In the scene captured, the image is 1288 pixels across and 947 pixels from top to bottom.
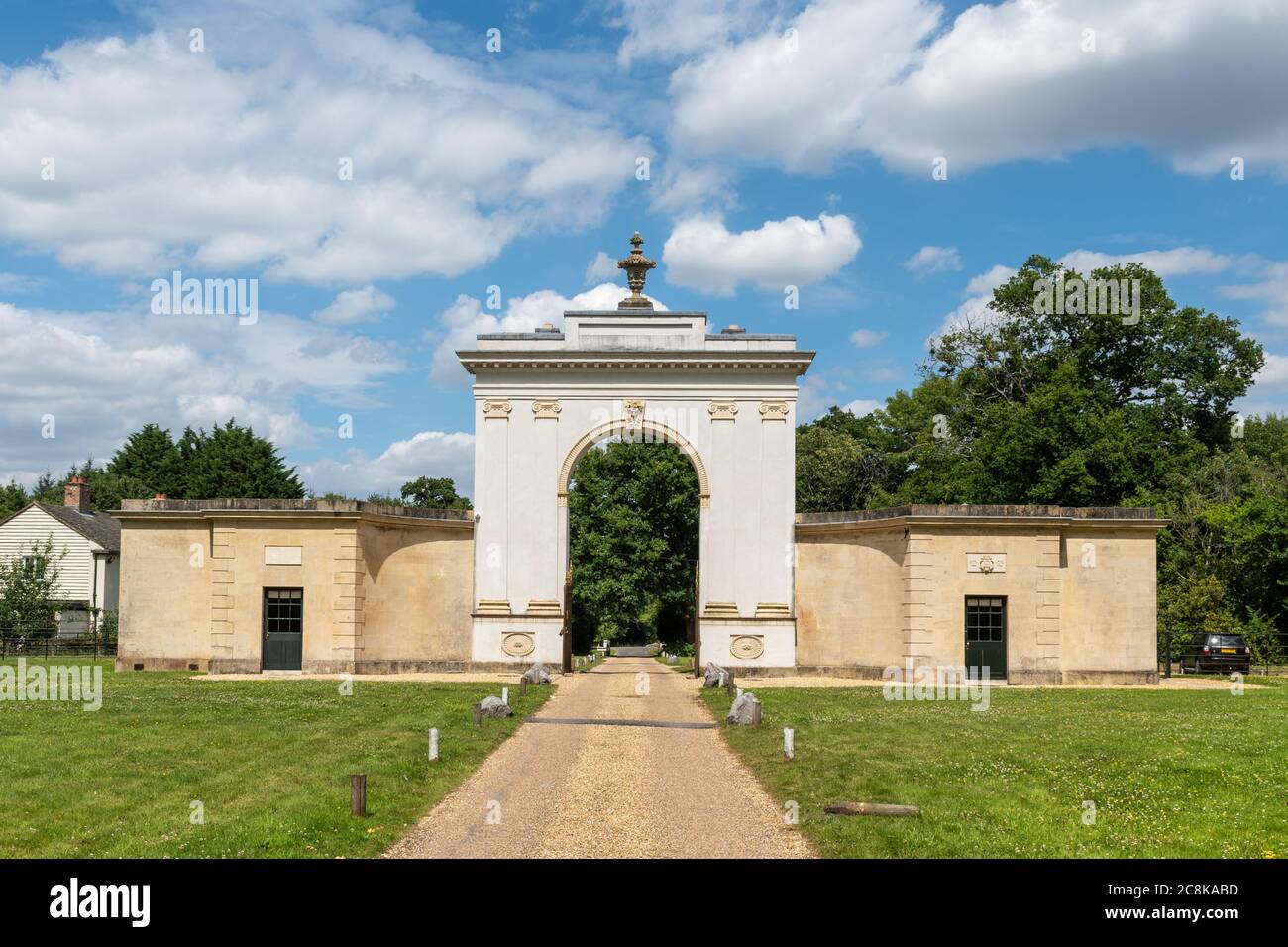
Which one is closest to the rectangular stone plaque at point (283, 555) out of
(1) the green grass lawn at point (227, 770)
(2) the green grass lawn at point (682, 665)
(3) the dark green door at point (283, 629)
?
(3) the dark green door at point (283, 629)

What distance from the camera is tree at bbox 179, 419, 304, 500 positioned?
215 feet

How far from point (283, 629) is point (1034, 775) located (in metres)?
25.1

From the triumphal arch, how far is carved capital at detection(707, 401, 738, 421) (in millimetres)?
47

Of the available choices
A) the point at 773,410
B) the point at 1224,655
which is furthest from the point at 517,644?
the point at 1224,655

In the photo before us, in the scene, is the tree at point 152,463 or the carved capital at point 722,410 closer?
the carved capital at point 722,410

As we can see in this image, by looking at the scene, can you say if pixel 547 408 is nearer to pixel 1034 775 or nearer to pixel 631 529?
pixel 631 529

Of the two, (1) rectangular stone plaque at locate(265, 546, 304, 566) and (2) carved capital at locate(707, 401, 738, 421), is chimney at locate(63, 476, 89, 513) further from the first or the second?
(2) carved capital at locate(707, 401, 738, 421)

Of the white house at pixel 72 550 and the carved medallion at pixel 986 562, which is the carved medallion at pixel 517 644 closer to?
the carved medallion at pixel 986 562

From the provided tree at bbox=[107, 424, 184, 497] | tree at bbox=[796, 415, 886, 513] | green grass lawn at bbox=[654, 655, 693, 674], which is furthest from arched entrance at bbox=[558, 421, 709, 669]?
tree at bbox=[107, 424, 184, 497]

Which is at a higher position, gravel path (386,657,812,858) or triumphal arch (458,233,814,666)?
triumphal arch (458,233,814,666)

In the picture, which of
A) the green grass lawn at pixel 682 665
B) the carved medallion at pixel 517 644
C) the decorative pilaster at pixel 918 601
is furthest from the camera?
the green grass lawn at pixel 682 665

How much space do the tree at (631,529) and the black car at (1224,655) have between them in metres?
24.9

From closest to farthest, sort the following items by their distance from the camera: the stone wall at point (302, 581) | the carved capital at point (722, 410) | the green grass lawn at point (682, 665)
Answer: the stone wall at point (302, 581) < the carved capital at point (722, 410) < the green grass lawn at point (682, 665)

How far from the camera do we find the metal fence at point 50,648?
43.5 meters
